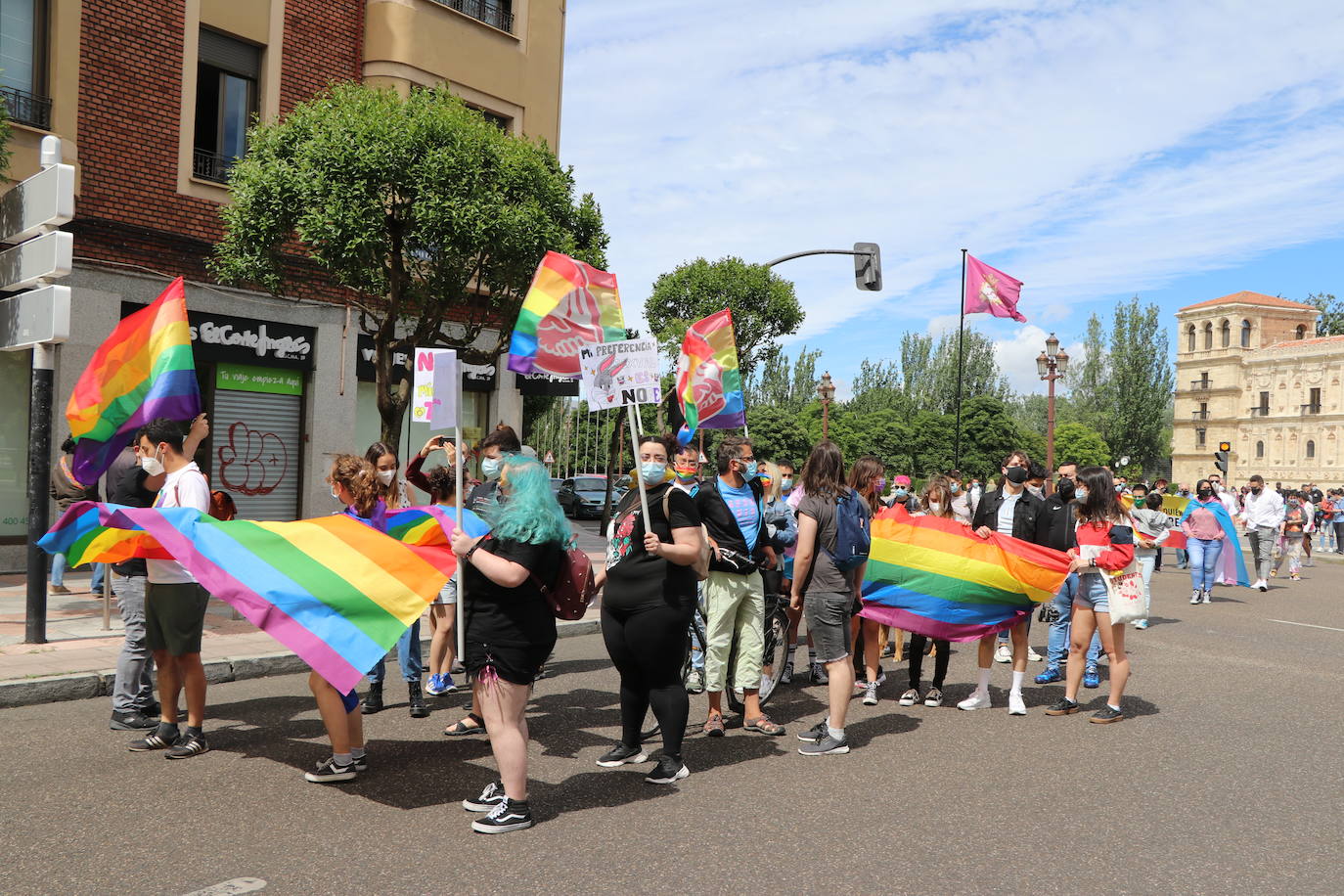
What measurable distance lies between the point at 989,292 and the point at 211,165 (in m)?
22.3

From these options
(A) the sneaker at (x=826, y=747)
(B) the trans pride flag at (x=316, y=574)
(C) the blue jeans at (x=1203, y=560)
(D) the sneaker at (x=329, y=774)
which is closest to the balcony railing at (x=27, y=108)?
(B) the trans pride flag at (x=316, y=574)

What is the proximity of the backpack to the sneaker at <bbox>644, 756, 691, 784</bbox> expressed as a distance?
6.02ft

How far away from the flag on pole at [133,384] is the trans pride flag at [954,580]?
546 cm

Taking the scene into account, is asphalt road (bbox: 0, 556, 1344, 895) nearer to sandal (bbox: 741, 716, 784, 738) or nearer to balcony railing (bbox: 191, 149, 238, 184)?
sandal (bbox: 741, 716, 784, 738)

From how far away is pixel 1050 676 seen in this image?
9.38 m

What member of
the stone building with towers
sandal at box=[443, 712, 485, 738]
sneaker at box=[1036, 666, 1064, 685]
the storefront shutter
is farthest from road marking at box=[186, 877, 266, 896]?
the stone building with towers

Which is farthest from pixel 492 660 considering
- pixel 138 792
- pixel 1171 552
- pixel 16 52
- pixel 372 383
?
pixel 1171 552

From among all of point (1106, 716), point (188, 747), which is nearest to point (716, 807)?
point (188, 747)

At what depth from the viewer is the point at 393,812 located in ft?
16.9

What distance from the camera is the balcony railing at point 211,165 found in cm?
1565

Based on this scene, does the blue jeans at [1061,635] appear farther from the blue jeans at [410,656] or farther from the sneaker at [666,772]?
the blue jeans at [410,656]

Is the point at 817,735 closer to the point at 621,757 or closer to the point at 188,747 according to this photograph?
the point at 621,757

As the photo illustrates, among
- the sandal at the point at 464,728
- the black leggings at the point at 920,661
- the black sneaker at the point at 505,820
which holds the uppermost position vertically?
the black leggings at the point at 920,661

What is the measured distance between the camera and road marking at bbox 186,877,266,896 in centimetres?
407
